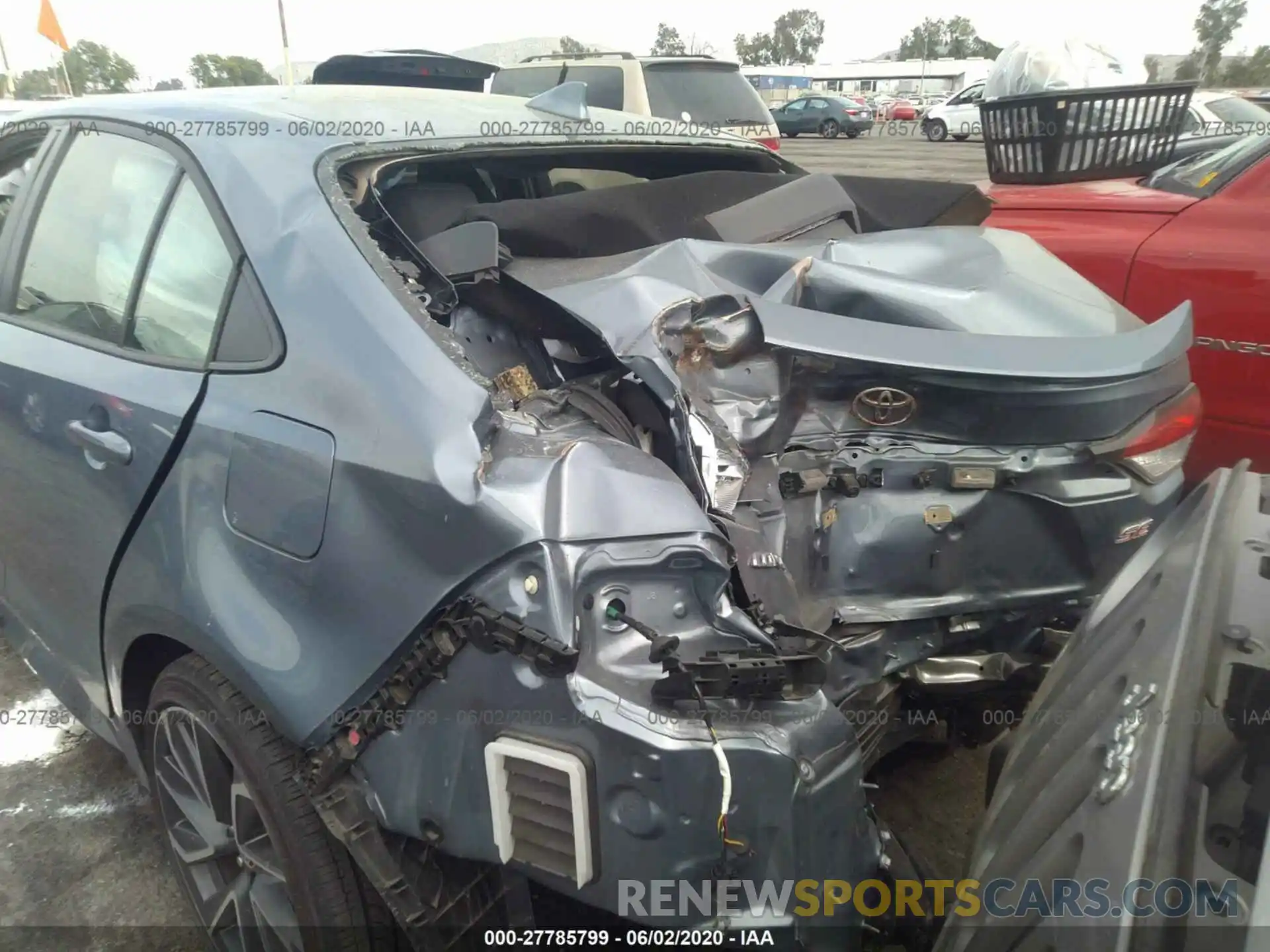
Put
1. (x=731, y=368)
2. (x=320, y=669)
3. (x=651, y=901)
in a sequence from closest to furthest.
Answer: (x=651, y=901), (x=320, y=669), (x=731, y=368)

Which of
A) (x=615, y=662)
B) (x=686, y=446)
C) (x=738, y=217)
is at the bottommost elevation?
(x=615, y=662)

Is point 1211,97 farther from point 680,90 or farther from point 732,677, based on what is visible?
point 732,677

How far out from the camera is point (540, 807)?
135 cm

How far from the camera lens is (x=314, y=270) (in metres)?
1.68

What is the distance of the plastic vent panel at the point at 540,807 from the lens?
1304 mm

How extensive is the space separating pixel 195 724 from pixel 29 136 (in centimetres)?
183

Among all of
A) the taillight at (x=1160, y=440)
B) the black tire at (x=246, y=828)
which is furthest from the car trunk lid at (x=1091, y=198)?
the black tire at (x=246, y=828)

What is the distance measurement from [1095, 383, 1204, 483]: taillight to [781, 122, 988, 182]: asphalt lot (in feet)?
32.6

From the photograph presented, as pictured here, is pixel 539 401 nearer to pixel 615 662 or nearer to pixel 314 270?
pixel 314 270

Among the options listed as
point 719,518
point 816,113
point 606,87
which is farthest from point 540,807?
point 816,113

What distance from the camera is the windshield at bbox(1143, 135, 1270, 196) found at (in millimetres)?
3395

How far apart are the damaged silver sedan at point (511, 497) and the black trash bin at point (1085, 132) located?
5.58 ft

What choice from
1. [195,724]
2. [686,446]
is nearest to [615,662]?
[686,446]

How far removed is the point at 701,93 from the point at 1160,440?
6747mm
